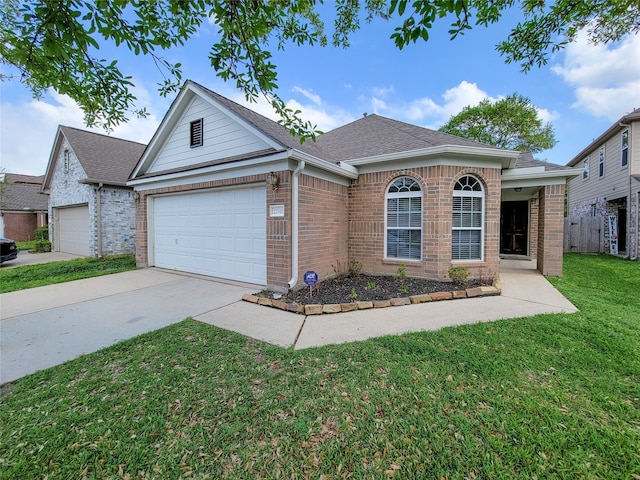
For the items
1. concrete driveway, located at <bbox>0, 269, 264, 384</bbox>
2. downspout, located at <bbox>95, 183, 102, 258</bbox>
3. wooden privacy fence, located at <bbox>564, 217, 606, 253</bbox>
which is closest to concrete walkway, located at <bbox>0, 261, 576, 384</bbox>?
concrete driveway, located at <bbox>0, 269, 264, 384</bbox>

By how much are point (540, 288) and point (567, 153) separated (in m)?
24.2

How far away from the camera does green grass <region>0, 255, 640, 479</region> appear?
184 centimetres

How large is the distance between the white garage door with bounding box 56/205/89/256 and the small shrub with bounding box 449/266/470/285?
50.0 ft

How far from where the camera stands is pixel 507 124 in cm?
2238

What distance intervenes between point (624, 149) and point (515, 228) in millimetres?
5902

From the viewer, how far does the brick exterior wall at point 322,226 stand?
5969 mm

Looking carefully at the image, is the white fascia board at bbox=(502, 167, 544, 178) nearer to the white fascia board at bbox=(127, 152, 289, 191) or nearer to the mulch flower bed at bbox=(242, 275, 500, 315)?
the mulch flower bed at bbox=(242, 275, 500, 315)

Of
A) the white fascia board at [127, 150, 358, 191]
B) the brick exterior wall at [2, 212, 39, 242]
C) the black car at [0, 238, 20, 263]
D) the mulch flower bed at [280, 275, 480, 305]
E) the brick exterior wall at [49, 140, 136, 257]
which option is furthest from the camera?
the brick exterior wall at [2, 212, 39, 242]

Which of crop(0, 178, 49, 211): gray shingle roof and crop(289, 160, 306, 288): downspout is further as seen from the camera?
crop(0, 178, 49, 211): gray shingle roof

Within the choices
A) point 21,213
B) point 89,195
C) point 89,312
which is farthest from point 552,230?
point 21,213

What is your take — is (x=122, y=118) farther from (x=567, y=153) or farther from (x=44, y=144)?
(x=567, y=153)

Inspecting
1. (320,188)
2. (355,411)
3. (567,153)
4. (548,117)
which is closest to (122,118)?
(320,188)

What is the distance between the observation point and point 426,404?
93.7 inches

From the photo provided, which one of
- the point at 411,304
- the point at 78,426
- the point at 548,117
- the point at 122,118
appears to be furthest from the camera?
the point at 548,117
